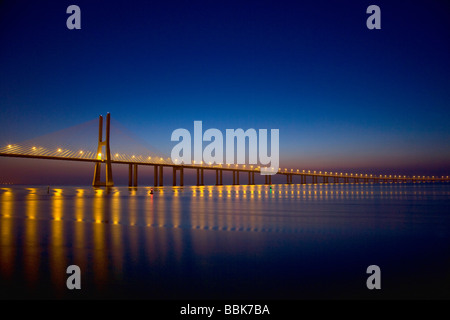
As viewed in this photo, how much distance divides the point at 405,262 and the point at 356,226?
5414 mm

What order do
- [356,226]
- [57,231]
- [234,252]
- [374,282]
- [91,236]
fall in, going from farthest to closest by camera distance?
[356,226]
[57,231]
[91,236]
[234,252]
[374,282]

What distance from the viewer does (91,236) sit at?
9.22 m

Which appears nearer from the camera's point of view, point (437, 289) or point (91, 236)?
point (437, 289)

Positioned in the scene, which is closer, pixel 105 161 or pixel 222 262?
pixel 222 262

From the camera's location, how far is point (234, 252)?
7.22m

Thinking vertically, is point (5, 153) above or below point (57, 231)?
above

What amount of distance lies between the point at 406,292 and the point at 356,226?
7319mm

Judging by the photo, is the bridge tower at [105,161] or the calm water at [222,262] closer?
the calm water at [222,262]

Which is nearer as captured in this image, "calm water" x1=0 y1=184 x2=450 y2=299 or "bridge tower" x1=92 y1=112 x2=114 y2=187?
"calm water" x1=0 y1=184 x2=450 y2=299
